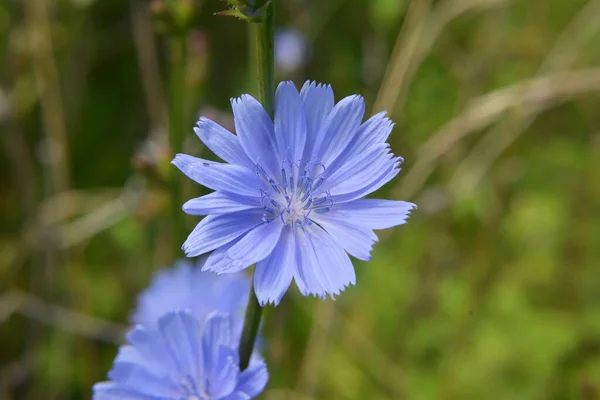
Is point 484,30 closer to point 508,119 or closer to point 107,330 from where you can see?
point 508,119

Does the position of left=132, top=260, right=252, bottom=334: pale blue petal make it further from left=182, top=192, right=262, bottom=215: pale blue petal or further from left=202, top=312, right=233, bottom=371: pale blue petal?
left=182, top=192, right=262, bottom=215: pale blue petal

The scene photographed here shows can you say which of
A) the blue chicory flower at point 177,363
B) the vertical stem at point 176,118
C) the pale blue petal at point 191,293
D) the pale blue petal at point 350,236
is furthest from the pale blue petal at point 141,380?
the vertical stem at point 176,118

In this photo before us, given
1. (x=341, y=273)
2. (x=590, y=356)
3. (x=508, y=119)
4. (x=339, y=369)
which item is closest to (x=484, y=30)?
(x=508, y=119)

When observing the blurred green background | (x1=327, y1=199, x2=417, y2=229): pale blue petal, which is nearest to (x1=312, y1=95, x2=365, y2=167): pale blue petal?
(x1=327, y1=199, x2=417, y2=229): pale blue petal

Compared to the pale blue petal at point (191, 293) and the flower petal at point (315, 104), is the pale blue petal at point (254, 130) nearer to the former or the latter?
the flower petal at point (315, 104)

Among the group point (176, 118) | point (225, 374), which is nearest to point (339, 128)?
point (225, 374)

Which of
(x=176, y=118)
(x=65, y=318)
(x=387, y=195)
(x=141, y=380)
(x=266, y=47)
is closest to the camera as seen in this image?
(x=266, y=47)

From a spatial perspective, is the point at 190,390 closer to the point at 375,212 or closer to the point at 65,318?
the point at 375,212
